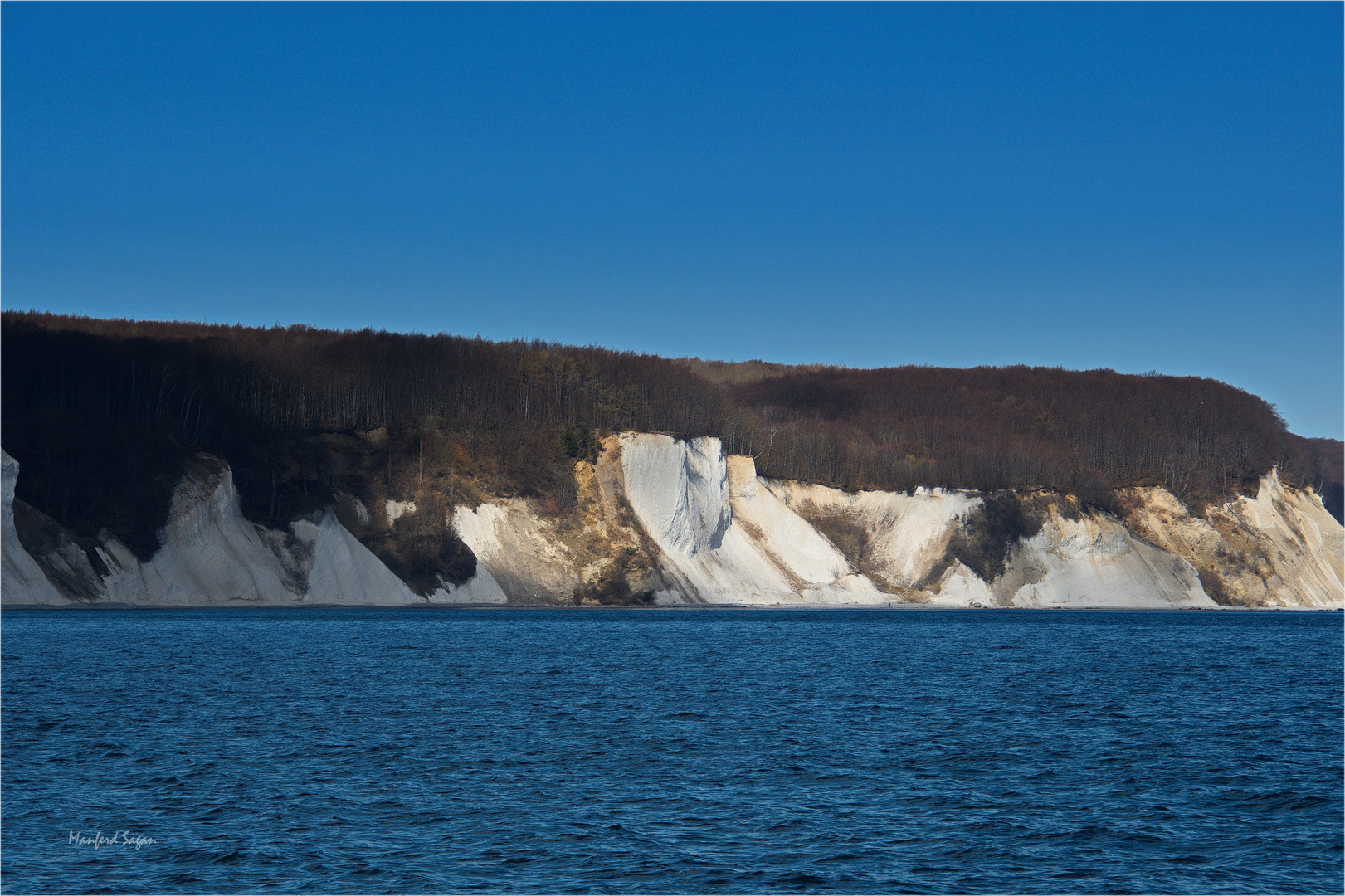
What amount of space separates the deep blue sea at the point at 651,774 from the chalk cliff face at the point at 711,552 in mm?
29100

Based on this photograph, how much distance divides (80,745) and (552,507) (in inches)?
2771

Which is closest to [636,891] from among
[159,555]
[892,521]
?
[159,555]

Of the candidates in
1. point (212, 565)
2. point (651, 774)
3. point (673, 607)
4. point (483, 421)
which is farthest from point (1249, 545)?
point (651, 774)

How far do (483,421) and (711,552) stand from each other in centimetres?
2048

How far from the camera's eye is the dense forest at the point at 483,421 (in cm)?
8356

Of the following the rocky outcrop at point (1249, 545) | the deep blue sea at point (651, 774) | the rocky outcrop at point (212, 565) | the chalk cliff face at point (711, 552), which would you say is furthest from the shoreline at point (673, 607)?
the deep blue sea at point (651, 774)

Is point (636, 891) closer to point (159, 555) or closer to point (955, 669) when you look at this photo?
point (955, 669)

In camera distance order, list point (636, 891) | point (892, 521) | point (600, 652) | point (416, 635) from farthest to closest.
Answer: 1. point (892, 521)
2. point (416, 635)
3. point (600, 652)
4. point (636, 891)

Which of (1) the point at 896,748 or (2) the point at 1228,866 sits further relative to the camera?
(1) the point at 896,748

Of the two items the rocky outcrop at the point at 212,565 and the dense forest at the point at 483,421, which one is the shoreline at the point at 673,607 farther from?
the dense forest at the point at 483,421

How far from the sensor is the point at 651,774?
992 inches

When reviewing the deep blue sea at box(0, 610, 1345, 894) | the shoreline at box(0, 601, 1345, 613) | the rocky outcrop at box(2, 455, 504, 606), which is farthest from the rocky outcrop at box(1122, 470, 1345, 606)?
the deep blue sea at box(0, 610, 1345, 894)

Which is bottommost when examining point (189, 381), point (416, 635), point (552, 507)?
point (416, 635)

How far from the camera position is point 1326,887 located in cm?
1805
